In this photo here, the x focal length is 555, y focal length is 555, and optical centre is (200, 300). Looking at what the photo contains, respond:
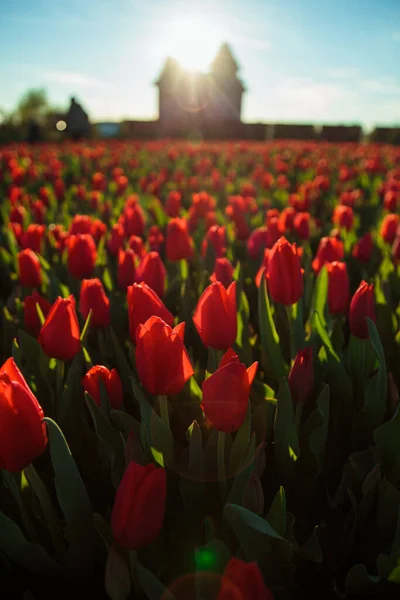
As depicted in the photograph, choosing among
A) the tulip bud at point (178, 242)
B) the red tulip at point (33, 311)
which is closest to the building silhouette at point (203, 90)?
the tulip bud at point (178, 242)

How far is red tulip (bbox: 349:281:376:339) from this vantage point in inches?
67.1

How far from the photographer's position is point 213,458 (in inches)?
56.6

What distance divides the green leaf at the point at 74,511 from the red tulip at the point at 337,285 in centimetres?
113

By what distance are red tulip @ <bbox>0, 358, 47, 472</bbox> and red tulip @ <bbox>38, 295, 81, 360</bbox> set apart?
366 millimetres

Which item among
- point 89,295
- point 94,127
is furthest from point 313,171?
point 94,127

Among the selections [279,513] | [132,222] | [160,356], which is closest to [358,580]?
[279,513]

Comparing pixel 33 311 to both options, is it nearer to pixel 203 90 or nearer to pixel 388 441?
pixel 388 441

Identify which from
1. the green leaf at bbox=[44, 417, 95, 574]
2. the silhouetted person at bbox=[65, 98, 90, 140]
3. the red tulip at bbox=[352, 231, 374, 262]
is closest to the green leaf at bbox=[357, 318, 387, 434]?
the green leaf at bbox=[44, 417, 95, 574]

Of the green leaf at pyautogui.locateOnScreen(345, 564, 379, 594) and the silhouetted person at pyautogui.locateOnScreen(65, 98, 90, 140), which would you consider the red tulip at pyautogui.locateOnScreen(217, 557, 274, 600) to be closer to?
the green leaf at pyautogui.locateOnScreen(345, 564, 379, 594)

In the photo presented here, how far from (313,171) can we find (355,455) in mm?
7601

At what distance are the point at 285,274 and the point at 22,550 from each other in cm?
105

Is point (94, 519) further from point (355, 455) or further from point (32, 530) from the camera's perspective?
point (355, 455)

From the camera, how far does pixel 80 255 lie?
2418 mm

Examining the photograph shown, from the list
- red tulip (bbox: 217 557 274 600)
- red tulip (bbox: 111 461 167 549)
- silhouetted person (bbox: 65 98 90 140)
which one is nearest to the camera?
red tulip (bbox: 217 557 274 600)
